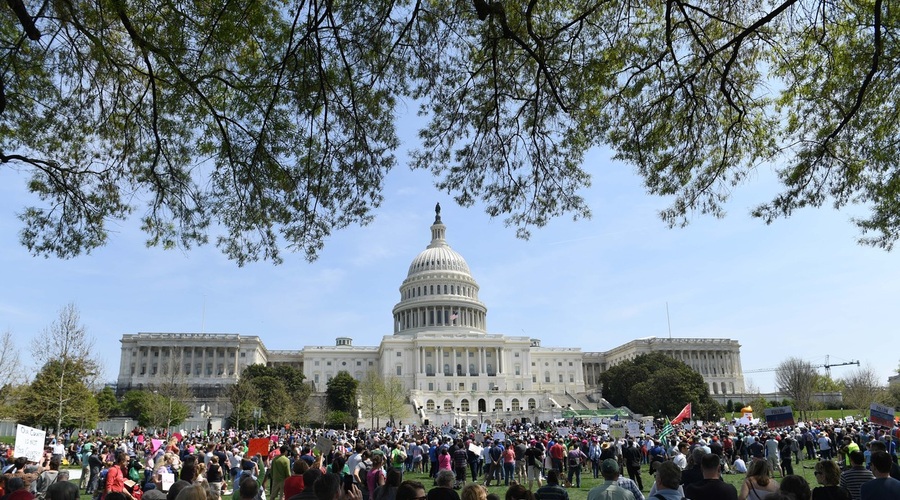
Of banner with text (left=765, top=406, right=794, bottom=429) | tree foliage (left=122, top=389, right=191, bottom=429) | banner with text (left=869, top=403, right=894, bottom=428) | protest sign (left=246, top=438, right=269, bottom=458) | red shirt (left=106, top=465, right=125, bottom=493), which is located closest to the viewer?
red shirt (left=106, top=465, right=125, bottom=493)

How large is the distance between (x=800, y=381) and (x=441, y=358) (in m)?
55.4

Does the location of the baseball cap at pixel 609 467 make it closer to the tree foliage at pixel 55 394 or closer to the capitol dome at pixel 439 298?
the tree foliage at pixel 55 394

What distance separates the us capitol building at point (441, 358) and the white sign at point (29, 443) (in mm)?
78919

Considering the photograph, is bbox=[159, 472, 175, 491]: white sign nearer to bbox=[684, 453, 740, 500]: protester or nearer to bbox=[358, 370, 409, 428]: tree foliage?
bbox=[684, 453, 740, 500]: protester

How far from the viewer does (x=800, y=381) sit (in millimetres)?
73188

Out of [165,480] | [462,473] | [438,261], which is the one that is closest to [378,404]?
[438,261]

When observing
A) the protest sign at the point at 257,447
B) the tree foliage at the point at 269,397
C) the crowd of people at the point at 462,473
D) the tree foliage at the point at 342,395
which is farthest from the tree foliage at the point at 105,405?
the protest sign at the point at 257,447

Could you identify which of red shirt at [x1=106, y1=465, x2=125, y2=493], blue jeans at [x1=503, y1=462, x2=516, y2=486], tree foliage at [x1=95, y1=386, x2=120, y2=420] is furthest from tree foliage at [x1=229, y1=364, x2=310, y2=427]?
red shirt at [x1=106, y1=465, x2=125, y2=493]

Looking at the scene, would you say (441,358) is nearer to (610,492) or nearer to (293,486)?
(293,486)

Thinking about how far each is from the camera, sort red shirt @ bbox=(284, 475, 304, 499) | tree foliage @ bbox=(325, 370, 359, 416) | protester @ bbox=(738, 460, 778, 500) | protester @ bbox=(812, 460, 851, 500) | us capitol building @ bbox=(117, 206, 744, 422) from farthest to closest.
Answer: us capitol building @ bbox=(117, 206, 744, 422)
tree foliage @ bbox=(325, 370, 359, 416)
red shirt @ bbox=(284, 475, 304, 499)
protester @ bbox=(738, 460, 778, 500)
protester @ bbox=(812, 460, 851, 500)

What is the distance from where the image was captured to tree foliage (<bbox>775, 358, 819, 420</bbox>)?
7156 centimetres

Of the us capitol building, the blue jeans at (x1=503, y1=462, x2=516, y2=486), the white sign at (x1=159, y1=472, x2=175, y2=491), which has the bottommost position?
the blue jeans at (x1=503, y1=462, x2=516, y2=486)

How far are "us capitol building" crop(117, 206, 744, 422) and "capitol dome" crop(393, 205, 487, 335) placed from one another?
7.4 inches

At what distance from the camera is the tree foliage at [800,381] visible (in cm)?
7156
